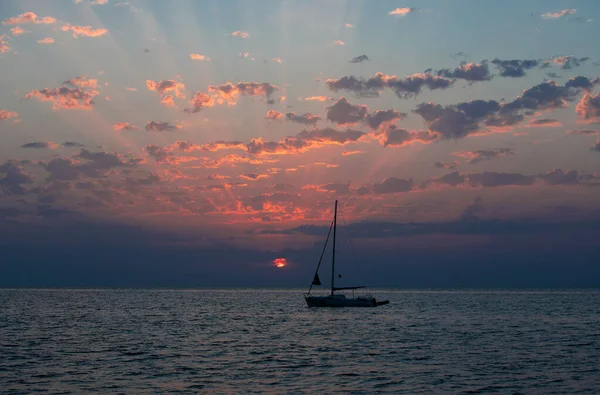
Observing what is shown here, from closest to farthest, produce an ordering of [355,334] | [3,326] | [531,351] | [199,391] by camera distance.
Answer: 1. [199,391]
2. [531,351]
3. [355,334]
4. [3,326]

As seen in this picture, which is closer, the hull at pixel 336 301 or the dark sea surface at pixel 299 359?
the dark sea surface at pixel 299 359

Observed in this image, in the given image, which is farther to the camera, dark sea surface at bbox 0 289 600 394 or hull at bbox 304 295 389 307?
hull at bbox 304 295 389 307

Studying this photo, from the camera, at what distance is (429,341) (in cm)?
6669

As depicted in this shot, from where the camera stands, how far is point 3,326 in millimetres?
85312

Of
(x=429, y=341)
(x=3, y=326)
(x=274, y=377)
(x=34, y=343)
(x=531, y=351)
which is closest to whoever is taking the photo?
(x=274, y=377)

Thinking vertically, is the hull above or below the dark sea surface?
above

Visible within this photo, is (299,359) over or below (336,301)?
below

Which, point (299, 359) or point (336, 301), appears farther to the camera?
point (336, 301)

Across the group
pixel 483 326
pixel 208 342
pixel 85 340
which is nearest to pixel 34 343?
pixel 85 340

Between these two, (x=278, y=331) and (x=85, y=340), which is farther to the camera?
(x=278, y=331)

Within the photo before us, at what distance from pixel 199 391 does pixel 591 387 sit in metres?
23.3

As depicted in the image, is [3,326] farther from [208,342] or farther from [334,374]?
[334,374]

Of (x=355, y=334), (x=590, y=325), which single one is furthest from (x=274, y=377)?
(x=590, y=325)

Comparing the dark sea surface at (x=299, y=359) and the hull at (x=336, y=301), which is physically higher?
the hull at (x=336, y=301)
